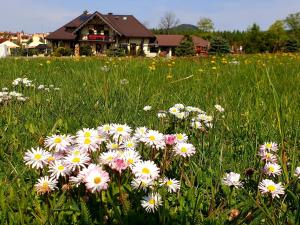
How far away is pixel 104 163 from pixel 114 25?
194 ft

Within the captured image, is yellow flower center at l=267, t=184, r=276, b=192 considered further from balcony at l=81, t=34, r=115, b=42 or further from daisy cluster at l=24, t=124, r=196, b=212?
balcony at l=81, t=34, r=115, b=42

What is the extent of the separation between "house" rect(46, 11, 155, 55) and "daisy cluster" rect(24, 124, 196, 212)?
55374 mm

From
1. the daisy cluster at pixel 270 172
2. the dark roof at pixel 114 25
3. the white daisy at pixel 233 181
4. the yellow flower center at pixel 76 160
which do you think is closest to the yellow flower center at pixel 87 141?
the yellow flower center at pixel 76 160

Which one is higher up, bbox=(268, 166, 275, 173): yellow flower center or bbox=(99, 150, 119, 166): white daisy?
bbox=(99, 150, 119, 166): white daisy

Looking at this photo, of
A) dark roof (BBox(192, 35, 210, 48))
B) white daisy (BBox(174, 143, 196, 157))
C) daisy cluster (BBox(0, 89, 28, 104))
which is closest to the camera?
white daisy (BBox(174, 143, 196, 157))

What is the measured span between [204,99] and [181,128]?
1155 millimetres

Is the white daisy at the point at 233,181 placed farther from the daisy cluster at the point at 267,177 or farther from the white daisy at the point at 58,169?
the white daisy at the point at 58,169

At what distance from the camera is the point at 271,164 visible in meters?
1.66

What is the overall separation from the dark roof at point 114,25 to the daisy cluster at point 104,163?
58.2 metres

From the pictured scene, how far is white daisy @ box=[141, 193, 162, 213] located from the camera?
4.68 ft

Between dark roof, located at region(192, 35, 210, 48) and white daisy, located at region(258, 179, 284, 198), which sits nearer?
white daisy, located at region(258, 179, 284, 198)

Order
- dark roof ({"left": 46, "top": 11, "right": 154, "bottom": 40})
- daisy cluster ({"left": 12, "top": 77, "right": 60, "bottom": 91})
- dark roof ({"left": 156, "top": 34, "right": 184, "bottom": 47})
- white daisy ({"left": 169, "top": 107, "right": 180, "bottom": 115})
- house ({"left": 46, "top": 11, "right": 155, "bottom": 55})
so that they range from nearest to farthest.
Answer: white daisy ({"left": 169, "top": 107, "right": 180, "bottom": 115})
daisy cluster ({"left": 12, "top": 77, "right": 60, "bottom": 91})
house ({"left": 46, "top": 11, "right": 155, "bottom": 55})
dark roof ({"left": 46, "top": 11, "right": 154, "bottom": 40})
dark roof ({"left": 156, "top": 34, "right": 184, "bottom": 47})

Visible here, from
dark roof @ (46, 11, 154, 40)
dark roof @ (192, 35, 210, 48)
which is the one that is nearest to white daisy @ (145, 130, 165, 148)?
dark roof @ (46, 11, 154, 40)

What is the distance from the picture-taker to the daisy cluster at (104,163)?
1395mm
